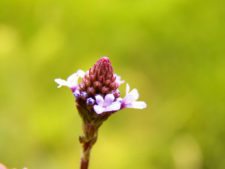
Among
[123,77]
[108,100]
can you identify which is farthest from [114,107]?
[123,77]

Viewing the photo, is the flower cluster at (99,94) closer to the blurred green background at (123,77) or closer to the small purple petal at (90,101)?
the small purple petal at (90,101)

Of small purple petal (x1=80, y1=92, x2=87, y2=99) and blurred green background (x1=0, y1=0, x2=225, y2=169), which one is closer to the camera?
small purple petal (x1=80, y1=92, x2=87, y2=99)

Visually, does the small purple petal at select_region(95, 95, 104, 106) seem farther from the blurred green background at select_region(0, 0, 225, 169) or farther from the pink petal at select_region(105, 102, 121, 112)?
the blurred green background at select_region(0, 0, 225, 169)

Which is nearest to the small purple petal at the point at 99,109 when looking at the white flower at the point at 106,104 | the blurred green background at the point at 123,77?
the white flower at the point at 106,104

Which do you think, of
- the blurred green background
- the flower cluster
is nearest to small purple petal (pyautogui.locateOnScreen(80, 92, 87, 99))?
the flower cluster

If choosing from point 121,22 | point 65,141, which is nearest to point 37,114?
point 65,141

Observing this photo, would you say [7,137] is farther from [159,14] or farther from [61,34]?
[159,14]
